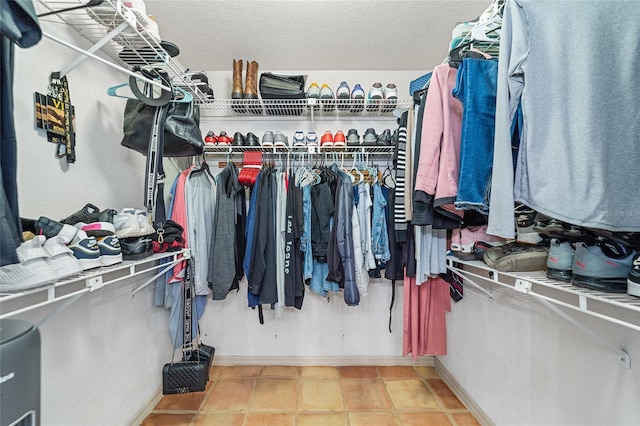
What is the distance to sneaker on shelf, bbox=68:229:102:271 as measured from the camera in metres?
0.90

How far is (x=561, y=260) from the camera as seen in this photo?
834 mm

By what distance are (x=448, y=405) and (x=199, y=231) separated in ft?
6.62

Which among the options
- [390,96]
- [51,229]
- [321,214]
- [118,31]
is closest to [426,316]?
[321,214]

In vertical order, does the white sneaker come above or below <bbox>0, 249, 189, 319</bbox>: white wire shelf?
above

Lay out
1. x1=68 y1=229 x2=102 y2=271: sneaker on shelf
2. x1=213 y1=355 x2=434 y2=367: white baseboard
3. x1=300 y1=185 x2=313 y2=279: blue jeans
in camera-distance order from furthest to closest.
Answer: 1. x1=213 y1=355 x2=434 y2=367: white baseboard
2. x1=300 y1=185 x2=313 y2=279: blue jeans
3. x1=68 y1=229 x2=102 y2=271: sneaker on shelf

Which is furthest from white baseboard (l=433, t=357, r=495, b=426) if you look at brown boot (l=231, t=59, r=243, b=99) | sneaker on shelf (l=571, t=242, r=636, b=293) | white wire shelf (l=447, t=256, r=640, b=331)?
brown boot (l=231, t=59, r=243, b=99)

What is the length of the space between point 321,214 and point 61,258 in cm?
129

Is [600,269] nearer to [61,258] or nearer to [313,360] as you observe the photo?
[61,258]

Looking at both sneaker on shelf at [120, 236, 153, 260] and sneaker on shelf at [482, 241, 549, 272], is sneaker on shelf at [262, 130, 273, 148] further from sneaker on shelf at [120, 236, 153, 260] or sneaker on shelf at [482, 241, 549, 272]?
sneaker on shelf at [482, 241, 549, 272]

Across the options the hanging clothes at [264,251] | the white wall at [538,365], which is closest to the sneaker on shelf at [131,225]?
the hanging clothes at [264,251]

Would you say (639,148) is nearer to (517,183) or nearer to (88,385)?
(517,183)

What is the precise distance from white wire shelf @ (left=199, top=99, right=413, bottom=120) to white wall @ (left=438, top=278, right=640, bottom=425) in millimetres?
1448

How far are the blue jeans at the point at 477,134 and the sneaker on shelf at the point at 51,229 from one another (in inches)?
55.4

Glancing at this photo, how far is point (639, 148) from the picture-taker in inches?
24.5
